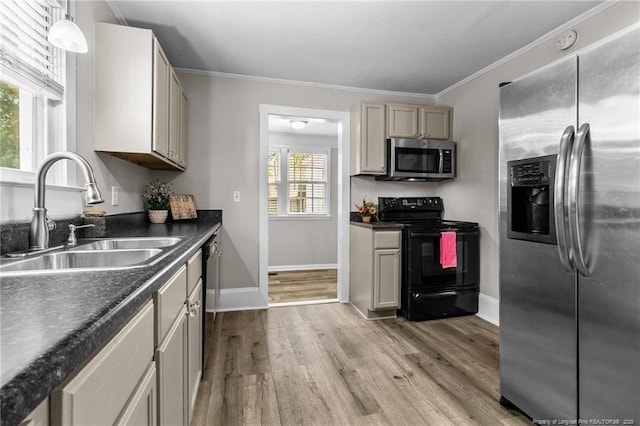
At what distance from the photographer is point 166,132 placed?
2.21 metres

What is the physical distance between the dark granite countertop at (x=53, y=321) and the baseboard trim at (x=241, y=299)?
239 centimetres

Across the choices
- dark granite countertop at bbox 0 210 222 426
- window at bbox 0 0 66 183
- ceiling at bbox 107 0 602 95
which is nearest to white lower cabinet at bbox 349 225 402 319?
ceiling at bbox 107 0 602 95

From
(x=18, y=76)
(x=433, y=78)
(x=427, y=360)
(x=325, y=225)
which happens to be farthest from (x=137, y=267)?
(x=325, y=225)

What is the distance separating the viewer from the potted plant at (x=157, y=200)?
2.64m

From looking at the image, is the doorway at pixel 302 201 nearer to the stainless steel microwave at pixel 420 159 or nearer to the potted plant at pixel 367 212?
the potted plant at pixel 367 212

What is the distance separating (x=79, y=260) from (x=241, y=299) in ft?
6.79

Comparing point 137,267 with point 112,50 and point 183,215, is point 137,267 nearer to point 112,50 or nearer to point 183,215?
point 112,50

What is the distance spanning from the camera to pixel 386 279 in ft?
9.66

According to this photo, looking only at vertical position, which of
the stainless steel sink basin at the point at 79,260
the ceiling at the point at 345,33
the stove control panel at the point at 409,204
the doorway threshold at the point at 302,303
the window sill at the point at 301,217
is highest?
the ceiling at the point at 345,33

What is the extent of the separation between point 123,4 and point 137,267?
2.04 metres

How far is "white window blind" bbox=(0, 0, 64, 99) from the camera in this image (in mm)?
1215

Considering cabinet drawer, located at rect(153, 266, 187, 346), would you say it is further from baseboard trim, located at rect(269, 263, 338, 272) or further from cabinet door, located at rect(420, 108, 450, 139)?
baseboard trim, located at rect(269, 263, 338, 272)

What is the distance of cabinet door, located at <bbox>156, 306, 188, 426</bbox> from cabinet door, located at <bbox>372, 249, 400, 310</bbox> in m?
1.92

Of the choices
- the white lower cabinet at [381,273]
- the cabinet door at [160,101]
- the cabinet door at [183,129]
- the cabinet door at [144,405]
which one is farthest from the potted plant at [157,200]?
the cabinet door at [144,405]
